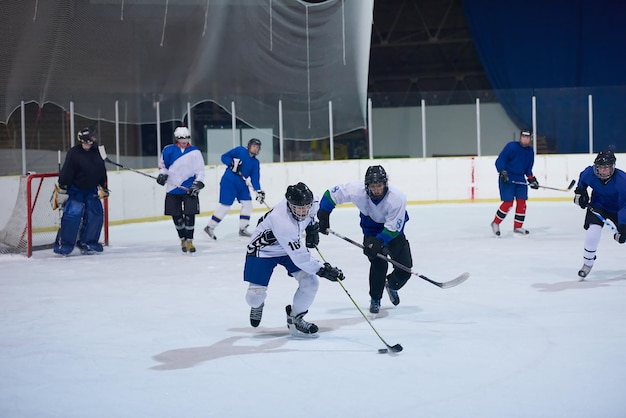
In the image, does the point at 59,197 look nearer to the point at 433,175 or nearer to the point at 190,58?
the point at 190,58

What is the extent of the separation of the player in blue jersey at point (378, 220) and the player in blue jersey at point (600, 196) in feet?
5.02

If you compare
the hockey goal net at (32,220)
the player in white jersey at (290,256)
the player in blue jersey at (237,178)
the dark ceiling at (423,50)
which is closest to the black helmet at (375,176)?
the player in white jersey at (290,256)

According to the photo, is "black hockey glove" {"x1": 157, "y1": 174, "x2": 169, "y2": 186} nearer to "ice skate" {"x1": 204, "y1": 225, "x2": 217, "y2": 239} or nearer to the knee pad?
"ice skate" {"x1": 204, "y1": 225, "x2": 217, "y2": 239}

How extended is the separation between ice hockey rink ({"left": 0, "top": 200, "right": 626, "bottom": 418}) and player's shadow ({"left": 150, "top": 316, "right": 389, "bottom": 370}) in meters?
0.01

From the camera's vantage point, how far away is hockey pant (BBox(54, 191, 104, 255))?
7.92 meters

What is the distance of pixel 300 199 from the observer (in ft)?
13.5

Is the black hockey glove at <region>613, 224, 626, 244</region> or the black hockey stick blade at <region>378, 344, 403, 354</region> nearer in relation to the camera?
the black hockey stick blade at <region>378, 344, 403, 354</region>

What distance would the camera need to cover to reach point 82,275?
6859 millimetres

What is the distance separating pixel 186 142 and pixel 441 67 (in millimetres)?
11514

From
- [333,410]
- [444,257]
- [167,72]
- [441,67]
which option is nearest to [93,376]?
[333,410]

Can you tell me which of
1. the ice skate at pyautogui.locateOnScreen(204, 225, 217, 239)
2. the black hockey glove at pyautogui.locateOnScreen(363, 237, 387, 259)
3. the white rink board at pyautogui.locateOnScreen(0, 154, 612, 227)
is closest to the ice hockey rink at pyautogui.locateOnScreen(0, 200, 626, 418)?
the black hockey glove at pyautogui.locateOnScreen(363, 237, 387, 259)

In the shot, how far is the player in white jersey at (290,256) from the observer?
4199mm

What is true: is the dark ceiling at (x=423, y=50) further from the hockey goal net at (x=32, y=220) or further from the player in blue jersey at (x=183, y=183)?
the hockey goal net at (x=32, y=220)

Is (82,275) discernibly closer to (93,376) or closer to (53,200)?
(53,200)
